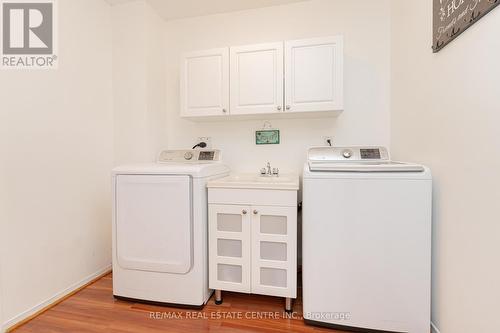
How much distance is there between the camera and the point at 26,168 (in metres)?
1.60

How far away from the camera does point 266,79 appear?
1.97 m

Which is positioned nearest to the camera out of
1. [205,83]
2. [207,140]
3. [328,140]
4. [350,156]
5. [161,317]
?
[161,317]

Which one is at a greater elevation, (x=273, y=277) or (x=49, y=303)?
(x=273, y=277)

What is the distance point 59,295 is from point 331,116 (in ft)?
8.57

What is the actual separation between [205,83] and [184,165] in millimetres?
770

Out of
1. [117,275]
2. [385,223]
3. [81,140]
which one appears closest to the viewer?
[385,223]

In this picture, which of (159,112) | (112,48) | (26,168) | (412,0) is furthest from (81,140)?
(412,0)

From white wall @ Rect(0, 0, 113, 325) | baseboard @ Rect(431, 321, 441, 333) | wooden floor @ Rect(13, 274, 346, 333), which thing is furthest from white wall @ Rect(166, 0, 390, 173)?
baseboard @ Rect(431, 321, 441, 333)

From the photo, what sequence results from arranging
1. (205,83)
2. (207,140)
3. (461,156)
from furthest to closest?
1. (207,140)
2. (205,83)
3. (461,156)

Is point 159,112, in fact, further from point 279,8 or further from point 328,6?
point 328,6

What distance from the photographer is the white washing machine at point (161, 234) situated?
1663 millimetres

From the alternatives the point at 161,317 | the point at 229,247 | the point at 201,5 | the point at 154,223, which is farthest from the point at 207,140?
the point at 161,317

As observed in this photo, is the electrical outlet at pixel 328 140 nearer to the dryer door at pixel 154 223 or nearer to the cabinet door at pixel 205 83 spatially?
the cabinet door at pixel 205 83

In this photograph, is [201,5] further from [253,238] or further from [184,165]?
[253,238]
